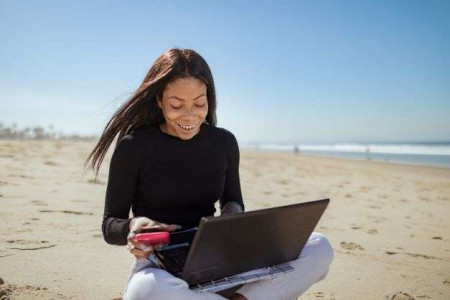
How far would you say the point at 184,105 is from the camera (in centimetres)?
220

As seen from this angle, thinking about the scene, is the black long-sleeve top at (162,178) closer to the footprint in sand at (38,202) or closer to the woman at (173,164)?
the woman at (173,164)

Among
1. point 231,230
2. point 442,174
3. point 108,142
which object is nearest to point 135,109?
point 108,142

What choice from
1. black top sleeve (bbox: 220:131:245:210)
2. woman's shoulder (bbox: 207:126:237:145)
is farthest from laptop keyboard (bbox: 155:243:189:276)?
woman's shoulder (bbox: 207:126:237:145)

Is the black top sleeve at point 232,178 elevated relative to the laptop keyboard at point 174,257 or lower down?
elevated

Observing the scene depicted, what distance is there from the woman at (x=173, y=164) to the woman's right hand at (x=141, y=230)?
0.11 metres

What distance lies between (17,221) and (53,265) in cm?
123

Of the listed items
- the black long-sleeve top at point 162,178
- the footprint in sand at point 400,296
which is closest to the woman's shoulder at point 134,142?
the black long-sleeve top at point 162,178

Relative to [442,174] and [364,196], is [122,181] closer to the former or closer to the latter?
[364,196]

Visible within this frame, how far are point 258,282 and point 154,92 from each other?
1.27 m

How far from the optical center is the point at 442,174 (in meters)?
12.3

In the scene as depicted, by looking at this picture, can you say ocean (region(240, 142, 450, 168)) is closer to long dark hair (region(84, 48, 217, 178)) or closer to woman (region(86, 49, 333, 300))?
woman (region(86, 49, 333, 300))

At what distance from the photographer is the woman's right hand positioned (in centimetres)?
162

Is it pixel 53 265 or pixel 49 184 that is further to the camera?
pixel 49 184

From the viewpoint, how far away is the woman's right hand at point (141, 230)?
162cm
